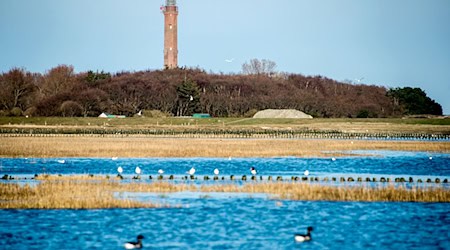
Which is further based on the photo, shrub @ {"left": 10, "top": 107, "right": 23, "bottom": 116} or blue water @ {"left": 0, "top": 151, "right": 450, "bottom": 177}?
shrub @ {"left": 10, "top": 107, "right": 23, "bottom": 116}

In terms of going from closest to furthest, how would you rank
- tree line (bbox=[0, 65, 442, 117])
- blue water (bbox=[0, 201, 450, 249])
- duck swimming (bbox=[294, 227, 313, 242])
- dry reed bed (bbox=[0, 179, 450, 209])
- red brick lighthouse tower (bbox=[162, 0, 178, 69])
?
1. blue water (bbox=[0, 201, 450, 249])
2. duck swimming (bbox=[294, 227, 313, 242])
3. dry reed bed (bbox=[0, 179, 450, 209])
4. tree line (bbox=[0, 65, 442, 117])
5. red brick lighthouse tower (bbox=[162, 0, 178, 69])

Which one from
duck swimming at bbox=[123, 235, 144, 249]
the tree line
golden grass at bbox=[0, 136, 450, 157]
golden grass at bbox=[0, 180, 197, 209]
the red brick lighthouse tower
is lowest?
duck swimming at bbox=[123, 235, 144, 249]

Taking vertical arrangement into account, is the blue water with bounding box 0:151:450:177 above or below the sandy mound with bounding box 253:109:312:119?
below

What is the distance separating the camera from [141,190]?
34.6 m

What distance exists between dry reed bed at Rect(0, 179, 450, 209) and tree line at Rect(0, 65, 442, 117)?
91.2 meters

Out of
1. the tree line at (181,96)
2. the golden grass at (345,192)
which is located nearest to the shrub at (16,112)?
the tree line at (181,96)

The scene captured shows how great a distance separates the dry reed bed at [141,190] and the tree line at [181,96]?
299ft

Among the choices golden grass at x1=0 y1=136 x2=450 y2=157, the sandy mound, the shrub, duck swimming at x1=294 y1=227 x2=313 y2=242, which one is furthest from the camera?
the shrub

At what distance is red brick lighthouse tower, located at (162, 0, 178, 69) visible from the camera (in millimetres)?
152250

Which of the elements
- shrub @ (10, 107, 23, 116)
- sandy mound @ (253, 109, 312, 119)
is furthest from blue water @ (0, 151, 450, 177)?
shrub @ (10, 107, 23, 116)

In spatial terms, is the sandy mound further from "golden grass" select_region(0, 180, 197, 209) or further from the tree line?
"golden grass" select_region(0, 180, 197, 209)

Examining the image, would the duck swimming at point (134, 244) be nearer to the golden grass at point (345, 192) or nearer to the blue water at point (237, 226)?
the blue water at point (237, 226)

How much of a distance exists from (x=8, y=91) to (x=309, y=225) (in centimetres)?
11508

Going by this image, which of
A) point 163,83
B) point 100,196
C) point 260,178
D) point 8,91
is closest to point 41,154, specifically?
point 260,178
